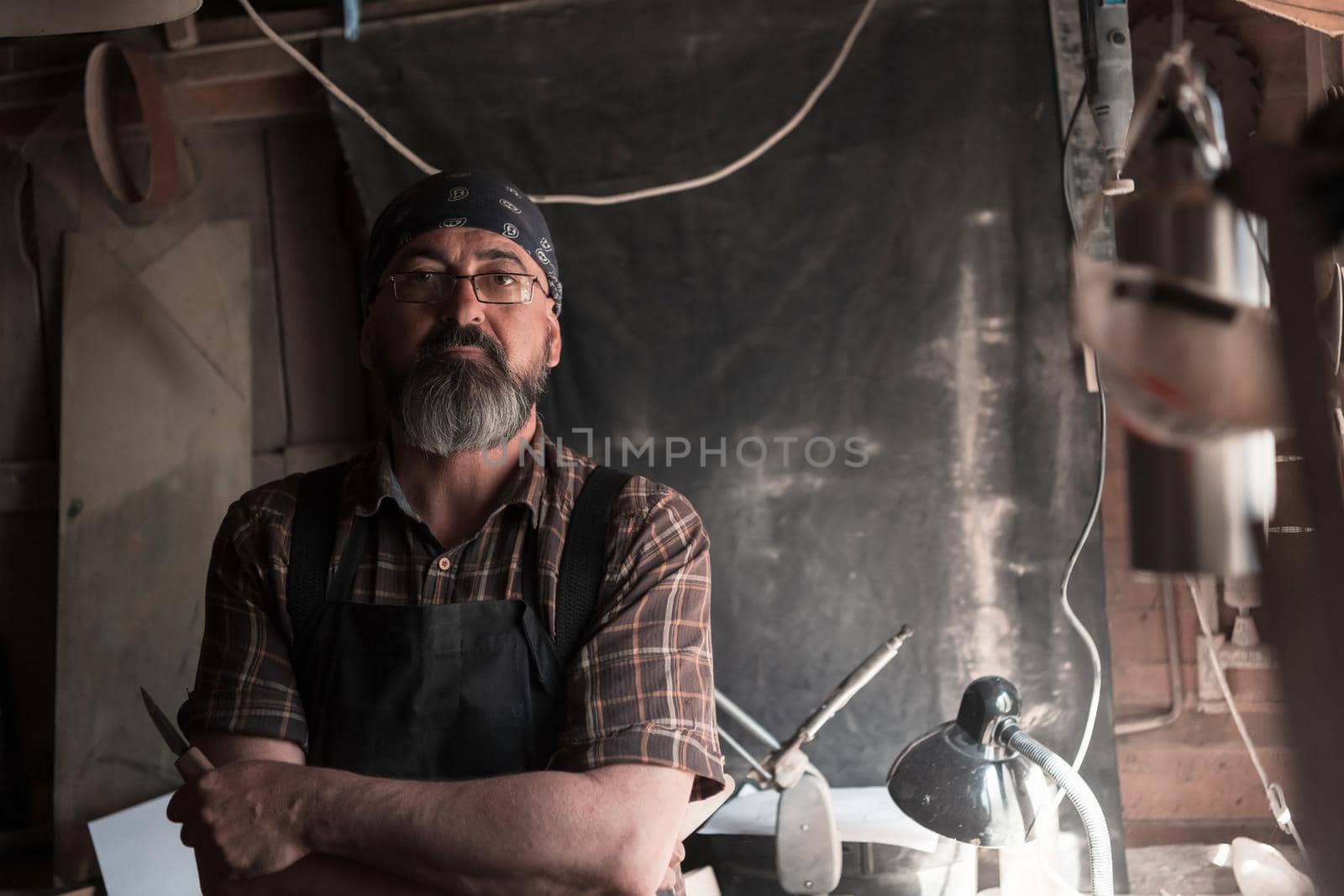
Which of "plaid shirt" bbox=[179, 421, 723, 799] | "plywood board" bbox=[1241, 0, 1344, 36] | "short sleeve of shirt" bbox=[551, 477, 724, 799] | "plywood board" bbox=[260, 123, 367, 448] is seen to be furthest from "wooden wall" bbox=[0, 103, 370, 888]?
"plywood board" bbox=[1241, 0, 1344, 36]

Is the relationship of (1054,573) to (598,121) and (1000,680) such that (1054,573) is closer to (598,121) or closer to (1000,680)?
(1000,680)

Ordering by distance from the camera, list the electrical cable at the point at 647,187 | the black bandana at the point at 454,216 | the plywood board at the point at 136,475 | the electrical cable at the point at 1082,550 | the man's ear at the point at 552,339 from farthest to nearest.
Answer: the plywood board at the point at 136,475 → the electrical cable at the point at 647,187 → the electrical cable at the point at 1082,550 → the man's ear at the point at 552,339 → the black bandana at the point at 454,216

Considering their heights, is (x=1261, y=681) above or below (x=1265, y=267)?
below

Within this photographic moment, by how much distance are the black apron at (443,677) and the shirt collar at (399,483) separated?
10cm

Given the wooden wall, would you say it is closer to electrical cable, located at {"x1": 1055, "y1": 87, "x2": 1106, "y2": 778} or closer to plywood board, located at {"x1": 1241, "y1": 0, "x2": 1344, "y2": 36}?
electrical cable, located at {"x1": 1055, "y1": 87, "x2": 1106, "y2": 778}

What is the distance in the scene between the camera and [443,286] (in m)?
1.66

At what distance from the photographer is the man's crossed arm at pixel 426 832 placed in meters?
1.23

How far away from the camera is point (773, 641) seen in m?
2.23

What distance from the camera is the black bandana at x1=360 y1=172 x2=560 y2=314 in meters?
1.68

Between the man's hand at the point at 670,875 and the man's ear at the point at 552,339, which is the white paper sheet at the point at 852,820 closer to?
the man's hand at the point at 670,875

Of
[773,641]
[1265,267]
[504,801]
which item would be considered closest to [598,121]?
[773,641]

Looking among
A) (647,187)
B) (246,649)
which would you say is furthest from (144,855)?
(647,187)

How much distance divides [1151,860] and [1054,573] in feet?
2.34

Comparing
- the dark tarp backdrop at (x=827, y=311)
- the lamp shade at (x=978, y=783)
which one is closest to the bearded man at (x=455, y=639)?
the lamp shade at (x=978, y=783)
